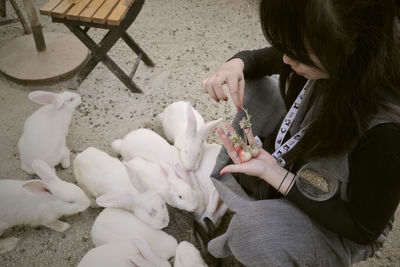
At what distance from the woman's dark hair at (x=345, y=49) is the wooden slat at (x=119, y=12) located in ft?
4.96

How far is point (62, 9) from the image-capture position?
7.32 feet

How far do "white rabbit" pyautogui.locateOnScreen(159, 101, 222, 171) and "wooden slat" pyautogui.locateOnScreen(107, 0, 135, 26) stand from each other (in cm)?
72

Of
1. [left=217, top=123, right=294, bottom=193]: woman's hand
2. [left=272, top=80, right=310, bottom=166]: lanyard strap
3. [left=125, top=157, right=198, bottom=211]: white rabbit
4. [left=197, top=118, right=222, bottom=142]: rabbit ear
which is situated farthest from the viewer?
[left=197, top=118, right=222, bottom=142]: rabbit ear

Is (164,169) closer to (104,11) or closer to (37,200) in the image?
(37,200)

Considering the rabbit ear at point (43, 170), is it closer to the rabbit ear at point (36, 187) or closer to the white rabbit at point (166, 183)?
the rabbit ear at point (36, 187)

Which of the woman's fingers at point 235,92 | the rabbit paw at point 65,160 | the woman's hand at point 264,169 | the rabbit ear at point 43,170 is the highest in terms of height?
the woman's fingers at point 235,92

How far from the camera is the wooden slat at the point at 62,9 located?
220 centimetres

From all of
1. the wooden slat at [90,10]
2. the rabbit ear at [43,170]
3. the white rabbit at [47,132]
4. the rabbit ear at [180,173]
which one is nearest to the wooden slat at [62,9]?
the wooden slat at [90,10]

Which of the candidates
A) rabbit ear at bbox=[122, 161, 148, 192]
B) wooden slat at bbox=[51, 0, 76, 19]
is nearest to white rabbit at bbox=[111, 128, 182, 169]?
rabbit ear at bbox=[122, 161, 148, 192]

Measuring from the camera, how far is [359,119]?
39.0 inches

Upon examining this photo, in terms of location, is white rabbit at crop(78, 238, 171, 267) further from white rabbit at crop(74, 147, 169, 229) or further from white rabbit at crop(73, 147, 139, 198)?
white rabbit at crop(73, 147, 139, 198)

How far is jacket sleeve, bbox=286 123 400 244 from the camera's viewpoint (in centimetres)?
98

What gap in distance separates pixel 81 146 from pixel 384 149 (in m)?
1.95

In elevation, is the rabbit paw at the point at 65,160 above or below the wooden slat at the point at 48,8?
below
